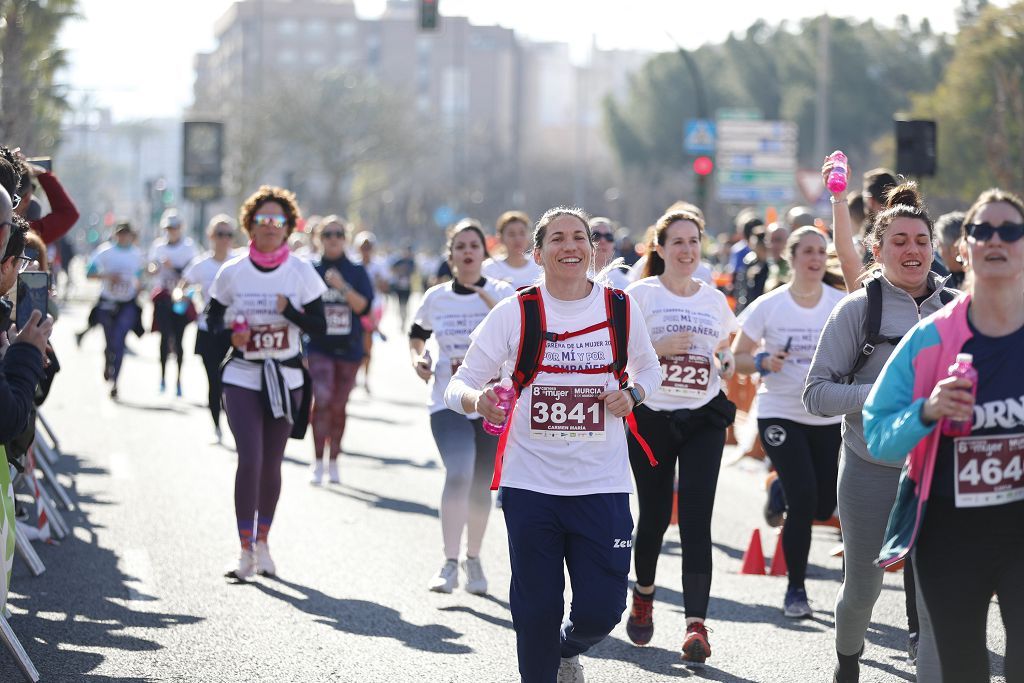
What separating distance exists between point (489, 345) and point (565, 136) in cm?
14667

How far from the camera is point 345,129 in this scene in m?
86.6

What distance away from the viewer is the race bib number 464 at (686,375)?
24.4 feet

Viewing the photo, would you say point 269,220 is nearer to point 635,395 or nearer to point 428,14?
point 635,395

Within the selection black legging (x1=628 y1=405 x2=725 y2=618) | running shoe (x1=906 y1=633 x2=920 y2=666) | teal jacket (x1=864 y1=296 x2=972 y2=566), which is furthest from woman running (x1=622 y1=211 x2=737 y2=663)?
teal jacket (x1=864 y1=296 x2=972 y2=566)

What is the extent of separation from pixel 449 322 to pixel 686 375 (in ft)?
6.02

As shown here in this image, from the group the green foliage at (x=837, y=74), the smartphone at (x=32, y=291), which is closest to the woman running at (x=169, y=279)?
the smartphone at (x=32, y=291)

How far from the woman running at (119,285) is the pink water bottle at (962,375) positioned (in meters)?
14.9

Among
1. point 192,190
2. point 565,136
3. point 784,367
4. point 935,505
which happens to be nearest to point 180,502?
point 784,367

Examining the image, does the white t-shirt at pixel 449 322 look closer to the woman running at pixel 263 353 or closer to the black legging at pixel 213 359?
the woman running at pixel 263 353

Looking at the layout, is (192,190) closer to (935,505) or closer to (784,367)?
(784,367)

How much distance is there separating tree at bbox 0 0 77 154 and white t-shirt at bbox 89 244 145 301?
10.1 m

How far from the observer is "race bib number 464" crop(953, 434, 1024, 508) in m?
4.43

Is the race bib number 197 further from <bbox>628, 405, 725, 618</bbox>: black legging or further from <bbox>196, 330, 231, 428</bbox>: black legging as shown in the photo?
<bbox>196, 330, 231, 428</bbox>: black legging

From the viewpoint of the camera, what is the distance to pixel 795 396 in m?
8.20
